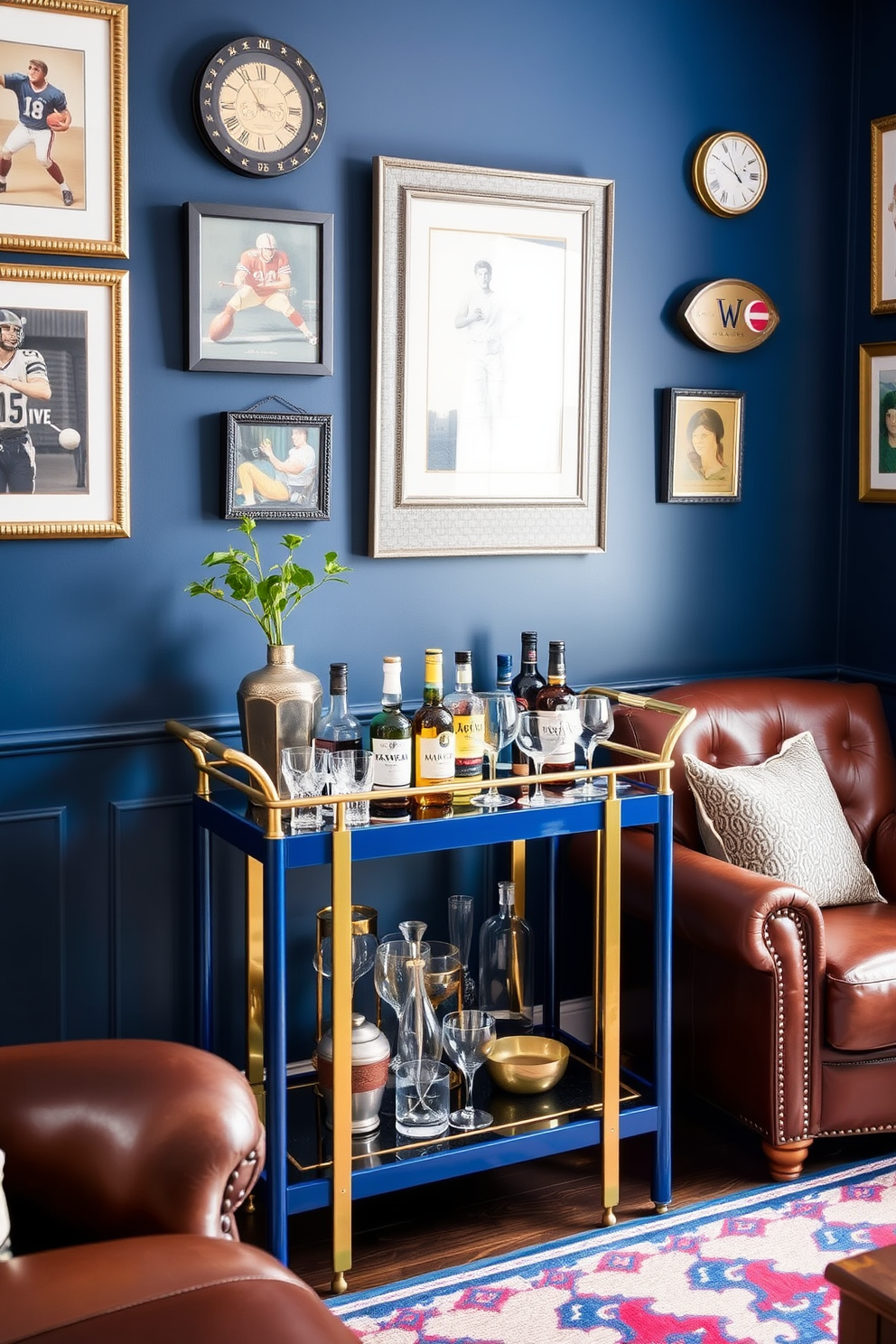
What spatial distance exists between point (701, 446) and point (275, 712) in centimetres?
144

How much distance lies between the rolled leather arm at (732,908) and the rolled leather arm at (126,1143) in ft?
3.70

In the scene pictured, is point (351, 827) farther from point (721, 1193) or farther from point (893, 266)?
point (893, 266)

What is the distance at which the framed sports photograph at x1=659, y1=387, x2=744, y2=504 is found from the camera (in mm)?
3471

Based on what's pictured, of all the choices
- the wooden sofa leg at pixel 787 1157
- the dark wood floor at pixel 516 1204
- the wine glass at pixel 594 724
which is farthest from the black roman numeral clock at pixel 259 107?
the wooden sofa leg at pixel 787 1157

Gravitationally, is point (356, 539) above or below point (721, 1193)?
above

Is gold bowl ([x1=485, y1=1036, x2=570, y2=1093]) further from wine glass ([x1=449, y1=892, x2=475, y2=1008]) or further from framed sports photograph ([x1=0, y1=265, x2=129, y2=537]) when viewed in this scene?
framed sports photograph ([x1=0, y1=265, x2=129, y2=537])

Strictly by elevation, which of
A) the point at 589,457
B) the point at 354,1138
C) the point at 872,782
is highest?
the point at 589,457

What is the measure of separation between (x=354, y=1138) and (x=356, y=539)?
1.28 meters

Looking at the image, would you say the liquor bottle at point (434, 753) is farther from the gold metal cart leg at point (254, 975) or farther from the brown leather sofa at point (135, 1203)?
the brown leather sofa at point (135, 1203)

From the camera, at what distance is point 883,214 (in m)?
3.61

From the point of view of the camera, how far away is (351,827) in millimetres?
2510

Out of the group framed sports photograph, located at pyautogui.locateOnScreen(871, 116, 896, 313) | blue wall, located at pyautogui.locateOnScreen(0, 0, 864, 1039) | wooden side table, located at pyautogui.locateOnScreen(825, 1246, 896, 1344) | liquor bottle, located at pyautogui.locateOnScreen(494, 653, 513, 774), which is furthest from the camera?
framed sports photograph, located at pyautogui.locateOnScreen(871, 116, 896, 313)

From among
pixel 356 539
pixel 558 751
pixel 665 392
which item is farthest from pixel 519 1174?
pixel 665 392

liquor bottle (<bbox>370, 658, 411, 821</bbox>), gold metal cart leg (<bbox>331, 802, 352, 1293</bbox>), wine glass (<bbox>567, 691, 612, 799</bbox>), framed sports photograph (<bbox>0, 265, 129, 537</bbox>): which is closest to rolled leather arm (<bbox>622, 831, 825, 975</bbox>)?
wine glass (<bbox>567, 691, 612, 799</bbox>)
